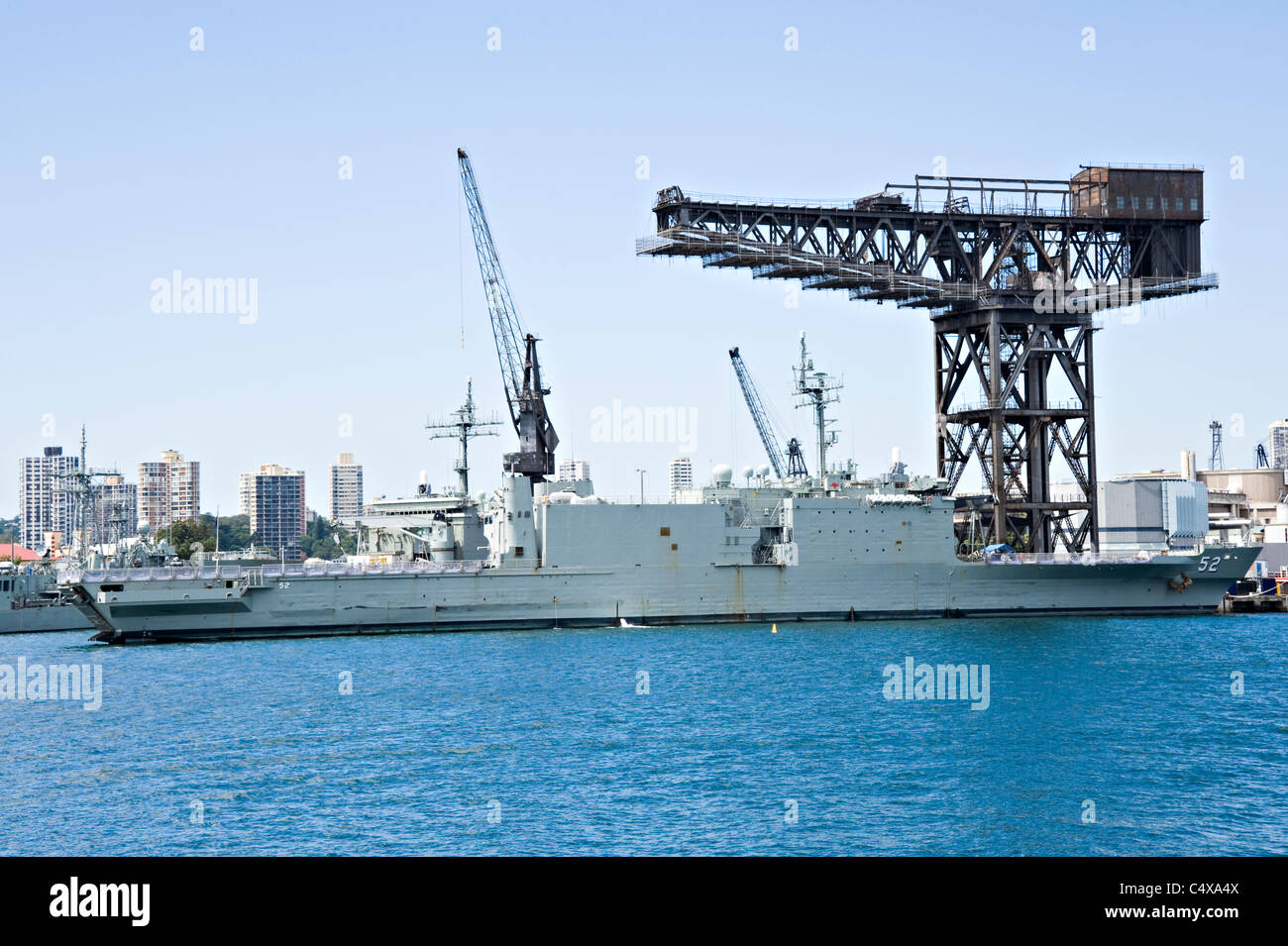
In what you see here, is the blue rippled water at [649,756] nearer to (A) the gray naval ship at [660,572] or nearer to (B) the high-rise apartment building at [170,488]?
(A) the gray naval ship at [660,572]

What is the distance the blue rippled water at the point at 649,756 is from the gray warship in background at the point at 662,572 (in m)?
5.97

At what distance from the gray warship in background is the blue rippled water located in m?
5.97

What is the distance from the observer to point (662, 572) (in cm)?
4775

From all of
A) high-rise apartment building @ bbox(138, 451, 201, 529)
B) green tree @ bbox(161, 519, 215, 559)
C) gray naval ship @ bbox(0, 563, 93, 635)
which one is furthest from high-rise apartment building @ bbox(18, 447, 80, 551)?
gray naval ship @ bbox(0, 563, 93, 635)

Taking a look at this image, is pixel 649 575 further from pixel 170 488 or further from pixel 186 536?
pixel 170 488

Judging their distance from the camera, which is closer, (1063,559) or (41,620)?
(1063,559)

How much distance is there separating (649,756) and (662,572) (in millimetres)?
24649

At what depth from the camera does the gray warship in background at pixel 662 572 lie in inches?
1783

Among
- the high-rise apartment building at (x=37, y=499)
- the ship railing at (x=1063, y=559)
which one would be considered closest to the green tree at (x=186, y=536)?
the ship railing at (x=1063, y=559)

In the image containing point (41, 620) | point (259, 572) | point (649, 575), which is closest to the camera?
point (259, 572)

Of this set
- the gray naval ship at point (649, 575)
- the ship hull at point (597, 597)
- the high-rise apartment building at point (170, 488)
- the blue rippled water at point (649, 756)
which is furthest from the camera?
the high-rise apartment building at point (170, 488)

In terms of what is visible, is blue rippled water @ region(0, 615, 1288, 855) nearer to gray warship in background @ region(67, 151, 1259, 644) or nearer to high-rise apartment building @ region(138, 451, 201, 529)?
gray warship in background @ region(67, 151, 1259, 644)

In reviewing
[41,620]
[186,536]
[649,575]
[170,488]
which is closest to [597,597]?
[649,575]

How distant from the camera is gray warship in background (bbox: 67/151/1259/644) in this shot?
45.3m
